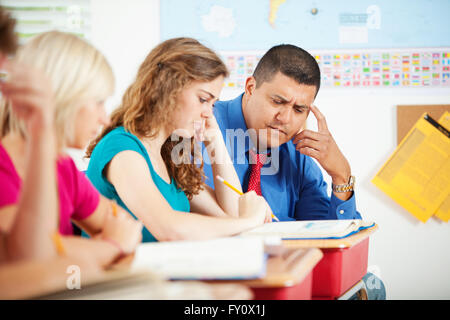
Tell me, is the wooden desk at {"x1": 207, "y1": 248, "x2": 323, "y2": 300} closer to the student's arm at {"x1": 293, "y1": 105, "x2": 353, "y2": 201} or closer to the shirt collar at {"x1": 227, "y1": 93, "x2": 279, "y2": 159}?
the student's arm at {"x1": 293, "y1": 105, "x2": 353, "y2": 201}

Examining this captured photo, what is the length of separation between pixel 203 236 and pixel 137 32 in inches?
69.0

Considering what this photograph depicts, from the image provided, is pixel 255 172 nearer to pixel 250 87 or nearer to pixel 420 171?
pixel 250 87

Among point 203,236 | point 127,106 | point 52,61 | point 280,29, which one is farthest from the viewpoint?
point 280,29

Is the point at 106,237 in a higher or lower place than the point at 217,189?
higher

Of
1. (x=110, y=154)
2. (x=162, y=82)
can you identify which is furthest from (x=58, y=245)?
(x=162, y=82)

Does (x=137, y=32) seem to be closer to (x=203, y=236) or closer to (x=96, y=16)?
(x=96, y=16)

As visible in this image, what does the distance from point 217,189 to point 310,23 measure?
50.6 inches

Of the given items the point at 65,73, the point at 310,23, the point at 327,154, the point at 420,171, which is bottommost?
the point at 420,171

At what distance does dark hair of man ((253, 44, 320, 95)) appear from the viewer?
72.9 inches

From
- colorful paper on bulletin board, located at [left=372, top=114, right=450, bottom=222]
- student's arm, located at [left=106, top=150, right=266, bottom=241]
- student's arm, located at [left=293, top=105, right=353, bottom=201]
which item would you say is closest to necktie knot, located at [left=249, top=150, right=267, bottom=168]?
student's arm, located at [left=293, top=105, right=353, bottom=201]

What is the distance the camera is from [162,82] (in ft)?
4.22
